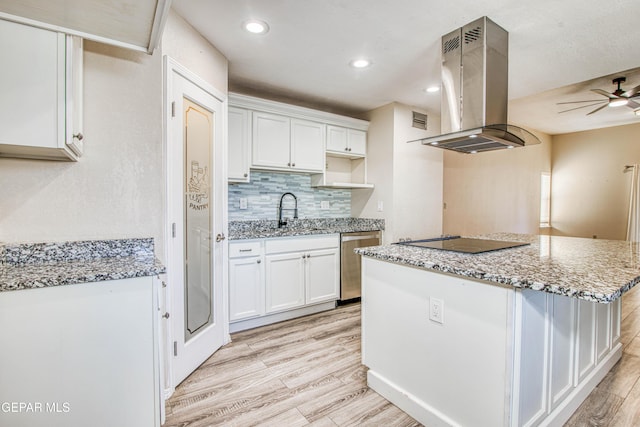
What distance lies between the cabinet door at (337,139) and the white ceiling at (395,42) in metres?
0.37

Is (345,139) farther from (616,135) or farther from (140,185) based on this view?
(616,135)

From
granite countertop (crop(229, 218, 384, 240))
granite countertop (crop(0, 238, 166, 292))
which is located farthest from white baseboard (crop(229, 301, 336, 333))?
granite countertop (crop(0, 238, 166, 292))

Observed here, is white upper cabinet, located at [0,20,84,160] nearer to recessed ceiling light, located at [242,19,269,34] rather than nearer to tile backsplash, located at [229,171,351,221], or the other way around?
recessed ceiling light, located at [242,19,269,34]

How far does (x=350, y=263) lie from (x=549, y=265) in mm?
2193

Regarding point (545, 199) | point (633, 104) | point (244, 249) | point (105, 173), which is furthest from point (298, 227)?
point (545, 199)

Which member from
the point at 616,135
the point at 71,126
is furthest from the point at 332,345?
the point at 616,135

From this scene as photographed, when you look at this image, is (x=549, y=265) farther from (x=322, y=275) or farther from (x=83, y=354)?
(x=322, y=275)

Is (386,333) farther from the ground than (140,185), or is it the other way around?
(140,185)

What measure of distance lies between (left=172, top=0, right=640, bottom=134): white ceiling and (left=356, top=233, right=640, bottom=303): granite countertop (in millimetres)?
1503

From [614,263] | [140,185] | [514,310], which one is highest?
[140,185]

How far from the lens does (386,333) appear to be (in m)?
1.81

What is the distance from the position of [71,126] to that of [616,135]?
7.51 m

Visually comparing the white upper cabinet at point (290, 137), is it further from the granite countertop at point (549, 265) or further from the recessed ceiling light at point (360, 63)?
the granite countertop at point (549, 265)

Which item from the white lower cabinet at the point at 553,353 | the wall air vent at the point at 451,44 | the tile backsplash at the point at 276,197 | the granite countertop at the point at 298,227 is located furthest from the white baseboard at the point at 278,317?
the wall air vent at the point at 451,44
